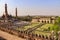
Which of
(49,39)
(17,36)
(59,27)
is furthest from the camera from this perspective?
(59,27)

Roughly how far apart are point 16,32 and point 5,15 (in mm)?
26099

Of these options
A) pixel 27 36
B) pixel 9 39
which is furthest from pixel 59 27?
pixel 9 39

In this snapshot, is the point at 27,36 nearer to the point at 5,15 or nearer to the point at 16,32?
the point at 16,32

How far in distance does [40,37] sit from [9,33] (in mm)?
3377

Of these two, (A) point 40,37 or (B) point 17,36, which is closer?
(A) point 40,37

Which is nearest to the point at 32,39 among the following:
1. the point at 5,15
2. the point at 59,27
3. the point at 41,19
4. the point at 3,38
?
the point at 3,38

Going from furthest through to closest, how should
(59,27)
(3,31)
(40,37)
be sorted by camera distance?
(59,27) < (3,31) < (40,37)

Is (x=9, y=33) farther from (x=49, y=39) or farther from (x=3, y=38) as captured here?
(x=49, y=39)

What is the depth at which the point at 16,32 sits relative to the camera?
13.0 metres

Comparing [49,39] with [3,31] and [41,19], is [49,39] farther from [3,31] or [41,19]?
[41,19]

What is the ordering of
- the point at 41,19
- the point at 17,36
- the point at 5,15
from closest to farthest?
the point at 17,36, the point at 5,15, the point at 41,19

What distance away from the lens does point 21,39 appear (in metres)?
11.6

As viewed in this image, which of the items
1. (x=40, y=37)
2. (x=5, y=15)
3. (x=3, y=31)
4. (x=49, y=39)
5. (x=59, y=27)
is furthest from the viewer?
(x=5, y=15)

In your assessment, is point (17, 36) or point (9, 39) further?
point (17, 36)
